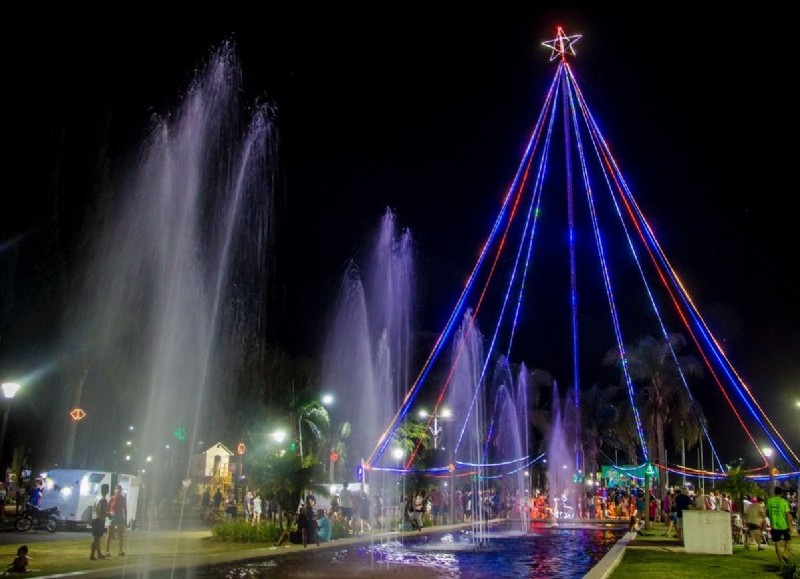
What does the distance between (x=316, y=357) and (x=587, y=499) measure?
66.7 feet

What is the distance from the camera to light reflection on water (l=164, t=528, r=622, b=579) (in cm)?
1469

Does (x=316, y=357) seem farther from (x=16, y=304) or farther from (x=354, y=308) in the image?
(x=16, y=304)

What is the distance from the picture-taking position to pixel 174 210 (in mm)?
22766

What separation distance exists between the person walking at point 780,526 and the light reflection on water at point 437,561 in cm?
398

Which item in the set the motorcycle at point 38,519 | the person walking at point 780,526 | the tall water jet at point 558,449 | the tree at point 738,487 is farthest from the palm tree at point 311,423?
the tall water jet at point 558,449

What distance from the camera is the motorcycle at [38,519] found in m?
25.9

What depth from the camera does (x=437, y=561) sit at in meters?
17.5

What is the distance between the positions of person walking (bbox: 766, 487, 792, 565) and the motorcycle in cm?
2290

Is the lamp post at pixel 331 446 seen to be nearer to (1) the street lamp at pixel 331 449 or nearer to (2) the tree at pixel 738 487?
(1) the street lamp at pixel 331 449

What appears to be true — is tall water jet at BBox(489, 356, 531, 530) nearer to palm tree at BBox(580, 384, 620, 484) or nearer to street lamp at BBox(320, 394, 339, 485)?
palm tree at BBox(580, 384, 620, 484)

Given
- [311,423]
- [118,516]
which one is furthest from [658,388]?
[118,516]

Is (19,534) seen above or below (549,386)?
below

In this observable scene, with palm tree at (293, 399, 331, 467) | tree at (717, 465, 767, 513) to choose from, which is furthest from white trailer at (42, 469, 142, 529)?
tree at (717, 465, 767, 513)

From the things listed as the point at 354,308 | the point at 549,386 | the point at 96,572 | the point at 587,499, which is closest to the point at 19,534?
the point at 96,572
